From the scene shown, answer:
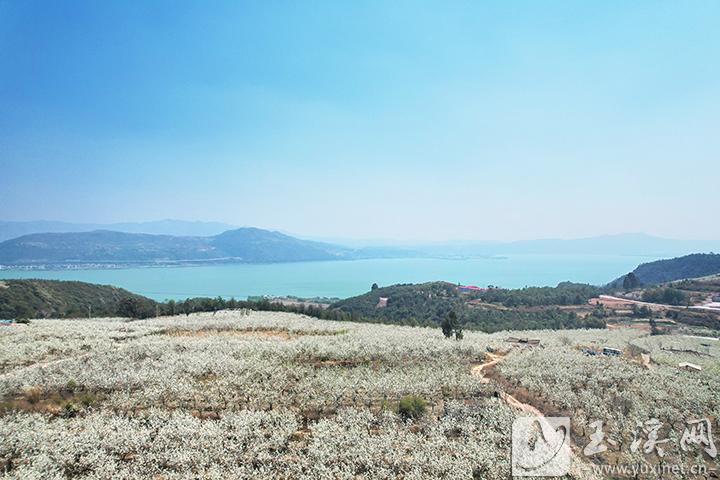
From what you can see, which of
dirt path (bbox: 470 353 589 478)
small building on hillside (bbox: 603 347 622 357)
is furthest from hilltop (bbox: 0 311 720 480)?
small building on hillside (bbox: 603 347 622 357)

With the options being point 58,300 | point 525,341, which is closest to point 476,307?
point 525,341

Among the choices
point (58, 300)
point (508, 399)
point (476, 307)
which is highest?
point (508, 399)

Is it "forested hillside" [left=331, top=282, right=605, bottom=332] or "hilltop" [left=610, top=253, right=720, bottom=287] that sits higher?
"hilltop" [left=610, top=253, right=720, bottom=287]

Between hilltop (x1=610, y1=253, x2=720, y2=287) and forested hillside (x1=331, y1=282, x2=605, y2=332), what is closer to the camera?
forested hillside (x1=331, y1=282, x2=605, y2=332)

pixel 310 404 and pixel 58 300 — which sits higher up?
pixel 310 404

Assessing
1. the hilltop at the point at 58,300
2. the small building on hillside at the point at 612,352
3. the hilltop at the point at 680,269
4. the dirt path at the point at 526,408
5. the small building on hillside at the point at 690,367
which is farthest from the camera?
the hilltop at the point at 680,269

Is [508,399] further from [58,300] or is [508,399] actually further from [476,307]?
[58,300]

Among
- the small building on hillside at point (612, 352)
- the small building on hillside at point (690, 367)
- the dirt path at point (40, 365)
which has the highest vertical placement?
the dirt path at point (40, 365)

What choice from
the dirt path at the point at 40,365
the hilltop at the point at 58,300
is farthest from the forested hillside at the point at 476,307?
the dirt path at the point at 40,365

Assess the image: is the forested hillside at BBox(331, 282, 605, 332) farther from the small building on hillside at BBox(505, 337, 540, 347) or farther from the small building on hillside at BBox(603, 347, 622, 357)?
the small building on hillside at BBox(603, 347, 622, 357)

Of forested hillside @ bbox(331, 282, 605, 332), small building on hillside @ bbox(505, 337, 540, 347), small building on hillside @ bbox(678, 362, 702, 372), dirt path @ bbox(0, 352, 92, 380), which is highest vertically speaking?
dirt path @ bbox(0, 352, 92, 380)

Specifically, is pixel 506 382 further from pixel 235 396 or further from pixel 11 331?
pixel 11 331

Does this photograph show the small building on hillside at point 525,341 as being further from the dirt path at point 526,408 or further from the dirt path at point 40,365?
the dirt path at point 40,365

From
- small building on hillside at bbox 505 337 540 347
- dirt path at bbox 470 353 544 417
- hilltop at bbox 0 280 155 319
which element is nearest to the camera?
dirt path at bbox 470 353 544 417
